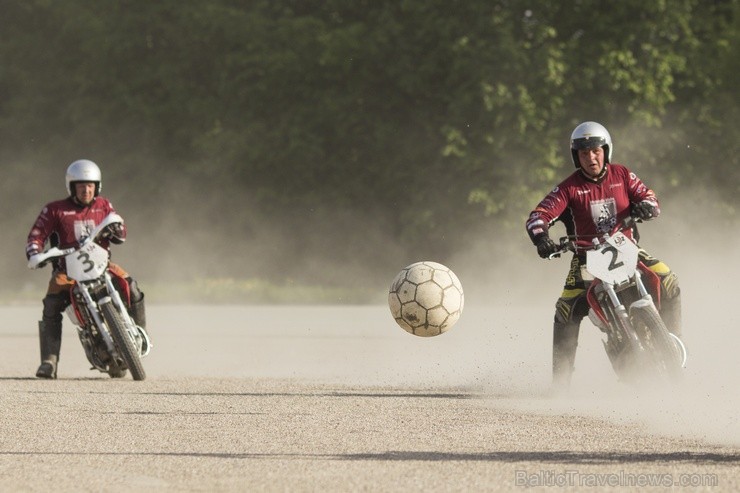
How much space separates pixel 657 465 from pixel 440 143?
30081 mm

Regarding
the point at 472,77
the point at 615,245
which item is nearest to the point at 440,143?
the point at 472,77

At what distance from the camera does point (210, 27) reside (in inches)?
1553

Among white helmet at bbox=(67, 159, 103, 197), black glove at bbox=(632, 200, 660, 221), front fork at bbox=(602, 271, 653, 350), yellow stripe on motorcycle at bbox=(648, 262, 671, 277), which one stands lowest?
front fork at bbox=(602, 271, 653, 350)

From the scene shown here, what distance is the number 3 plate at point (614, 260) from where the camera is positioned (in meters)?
10.4

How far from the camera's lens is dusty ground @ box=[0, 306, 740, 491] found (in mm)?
7301

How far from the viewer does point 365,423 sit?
972cm

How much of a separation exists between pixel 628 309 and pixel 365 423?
2.13 metres

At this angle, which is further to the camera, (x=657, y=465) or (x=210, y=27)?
(x=210, y=27)

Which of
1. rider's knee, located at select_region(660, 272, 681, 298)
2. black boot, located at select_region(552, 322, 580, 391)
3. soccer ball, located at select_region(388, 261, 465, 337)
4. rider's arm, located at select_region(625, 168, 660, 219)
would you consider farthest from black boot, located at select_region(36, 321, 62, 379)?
rider's knee, located at select_region(660, 272, 681, 298)

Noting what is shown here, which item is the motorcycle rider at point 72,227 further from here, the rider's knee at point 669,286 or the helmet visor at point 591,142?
the rider's knee at point 669,286

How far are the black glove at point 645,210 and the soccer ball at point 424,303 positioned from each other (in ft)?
6.20

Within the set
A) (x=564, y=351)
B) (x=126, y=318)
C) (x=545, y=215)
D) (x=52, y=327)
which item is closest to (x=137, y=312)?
(x=126, y=318)

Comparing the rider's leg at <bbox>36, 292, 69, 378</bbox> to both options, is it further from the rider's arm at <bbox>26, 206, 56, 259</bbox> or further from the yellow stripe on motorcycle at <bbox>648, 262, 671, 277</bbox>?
the yellow stripe on motorcycle at <bbox>648, 262, 671, 277</bbox>

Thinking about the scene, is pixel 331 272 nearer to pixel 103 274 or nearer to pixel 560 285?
pixel 560 285
